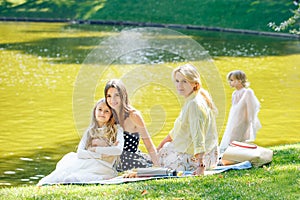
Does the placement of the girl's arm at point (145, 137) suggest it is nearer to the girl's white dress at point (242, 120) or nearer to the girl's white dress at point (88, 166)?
the girl's white dress at point (88, 166)

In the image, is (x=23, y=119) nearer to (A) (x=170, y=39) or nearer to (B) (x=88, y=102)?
(B) (x=88, y=102)

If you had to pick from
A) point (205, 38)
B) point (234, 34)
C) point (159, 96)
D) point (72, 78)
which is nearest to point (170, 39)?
point (205, 38)

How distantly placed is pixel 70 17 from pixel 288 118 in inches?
1131

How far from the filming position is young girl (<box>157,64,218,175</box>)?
7.61m

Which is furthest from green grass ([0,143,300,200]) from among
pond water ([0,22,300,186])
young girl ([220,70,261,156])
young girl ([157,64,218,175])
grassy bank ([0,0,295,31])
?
grassy bank ([0,0,295,31])

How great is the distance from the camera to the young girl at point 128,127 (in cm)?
798

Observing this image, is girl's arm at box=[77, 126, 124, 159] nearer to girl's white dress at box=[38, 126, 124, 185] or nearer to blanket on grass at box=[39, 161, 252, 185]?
girl's white dress at box=[38, 126, 124, 185]

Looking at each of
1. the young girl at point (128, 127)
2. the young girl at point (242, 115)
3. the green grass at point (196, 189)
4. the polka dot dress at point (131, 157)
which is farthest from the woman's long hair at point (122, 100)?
the young girl at point (242, 115)

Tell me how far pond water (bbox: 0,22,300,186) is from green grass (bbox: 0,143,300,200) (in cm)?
218


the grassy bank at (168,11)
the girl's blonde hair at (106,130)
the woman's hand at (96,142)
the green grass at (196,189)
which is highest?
the grassy bank at (168,11)

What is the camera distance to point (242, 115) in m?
10.4

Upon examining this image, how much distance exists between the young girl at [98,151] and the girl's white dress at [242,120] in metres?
2.81

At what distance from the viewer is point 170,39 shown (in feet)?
109

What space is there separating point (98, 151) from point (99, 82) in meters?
11.2
